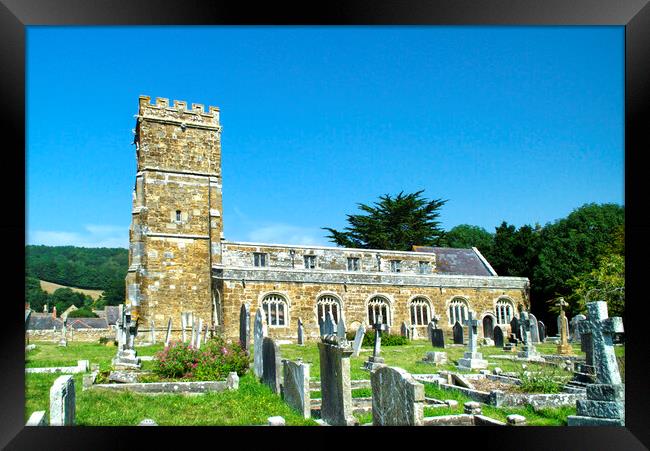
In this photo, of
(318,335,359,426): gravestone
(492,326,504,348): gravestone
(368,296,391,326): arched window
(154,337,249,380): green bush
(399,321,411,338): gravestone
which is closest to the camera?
(318,335,359,426): gravestone

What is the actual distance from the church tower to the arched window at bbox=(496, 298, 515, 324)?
13.8 m

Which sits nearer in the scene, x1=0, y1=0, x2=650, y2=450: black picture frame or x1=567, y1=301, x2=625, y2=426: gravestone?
x1=567, y1=301, x2=625, y2=426: gravestone

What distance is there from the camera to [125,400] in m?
10.3

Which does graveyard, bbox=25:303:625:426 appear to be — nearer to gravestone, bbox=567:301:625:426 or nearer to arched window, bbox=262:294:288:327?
gravestone, bbox=567:301:625:426

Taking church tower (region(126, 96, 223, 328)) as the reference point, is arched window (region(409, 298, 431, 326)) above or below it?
below

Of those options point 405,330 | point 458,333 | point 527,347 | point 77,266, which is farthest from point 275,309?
point 77,266

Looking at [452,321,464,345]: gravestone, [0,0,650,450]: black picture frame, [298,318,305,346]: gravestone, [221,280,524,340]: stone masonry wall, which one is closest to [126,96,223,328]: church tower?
[221,280,524,340]: stone masonry wall

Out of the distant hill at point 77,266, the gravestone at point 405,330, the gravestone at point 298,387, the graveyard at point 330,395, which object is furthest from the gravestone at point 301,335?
the distant hill at point 77,266

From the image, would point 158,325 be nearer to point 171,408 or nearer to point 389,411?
point 171,408

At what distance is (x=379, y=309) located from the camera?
28391mm

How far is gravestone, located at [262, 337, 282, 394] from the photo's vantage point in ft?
35.4


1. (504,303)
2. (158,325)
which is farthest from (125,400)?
(504,303)

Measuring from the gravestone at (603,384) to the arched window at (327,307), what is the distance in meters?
19.9

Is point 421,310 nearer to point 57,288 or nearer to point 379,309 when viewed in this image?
point 379,309
